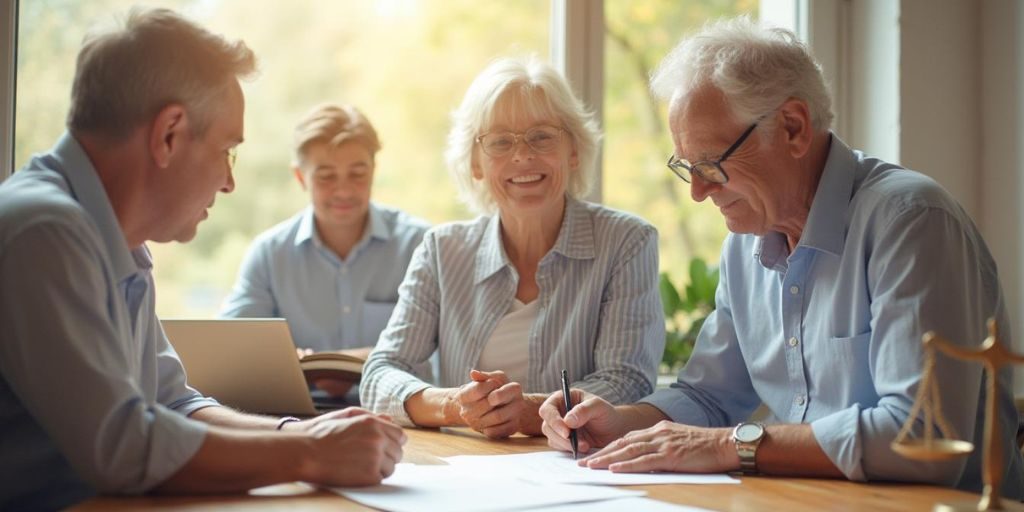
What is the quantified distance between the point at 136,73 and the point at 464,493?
75 cm

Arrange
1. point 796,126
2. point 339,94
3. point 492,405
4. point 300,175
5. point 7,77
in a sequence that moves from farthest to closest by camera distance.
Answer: point 339,94, point 300,175, point 7,77, point 492,405, point 796,126

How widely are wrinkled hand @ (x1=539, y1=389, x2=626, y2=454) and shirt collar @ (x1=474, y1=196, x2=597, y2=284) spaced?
61 centimetres

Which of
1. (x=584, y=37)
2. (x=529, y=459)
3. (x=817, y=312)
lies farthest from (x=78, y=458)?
(x=584, y=37)

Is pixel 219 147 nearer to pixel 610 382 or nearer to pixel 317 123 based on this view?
pixel 610 382

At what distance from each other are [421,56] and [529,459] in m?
4.52

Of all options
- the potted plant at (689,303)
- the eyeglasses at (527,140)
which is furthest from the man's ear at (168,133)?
the potted plant at (689,303)

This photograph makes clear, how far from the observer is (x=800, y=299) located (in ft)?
6.21

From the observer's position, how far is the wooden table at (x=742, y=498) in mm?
1298

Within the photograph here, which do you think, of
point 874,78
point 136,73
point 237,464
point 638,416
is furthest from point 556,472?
point 874,78

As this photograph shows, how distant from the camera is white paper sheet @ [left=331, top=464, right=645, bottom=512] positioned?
1322mm

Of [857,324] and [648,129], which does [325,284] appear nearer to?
[648,129]

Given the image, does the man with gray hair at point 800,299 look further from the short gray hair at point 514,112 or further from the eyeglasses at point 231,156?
the eyeglasses at point 231,156

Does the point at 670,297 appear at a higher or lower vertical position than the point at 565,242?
lower

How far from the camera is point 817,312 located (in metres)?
1.84
